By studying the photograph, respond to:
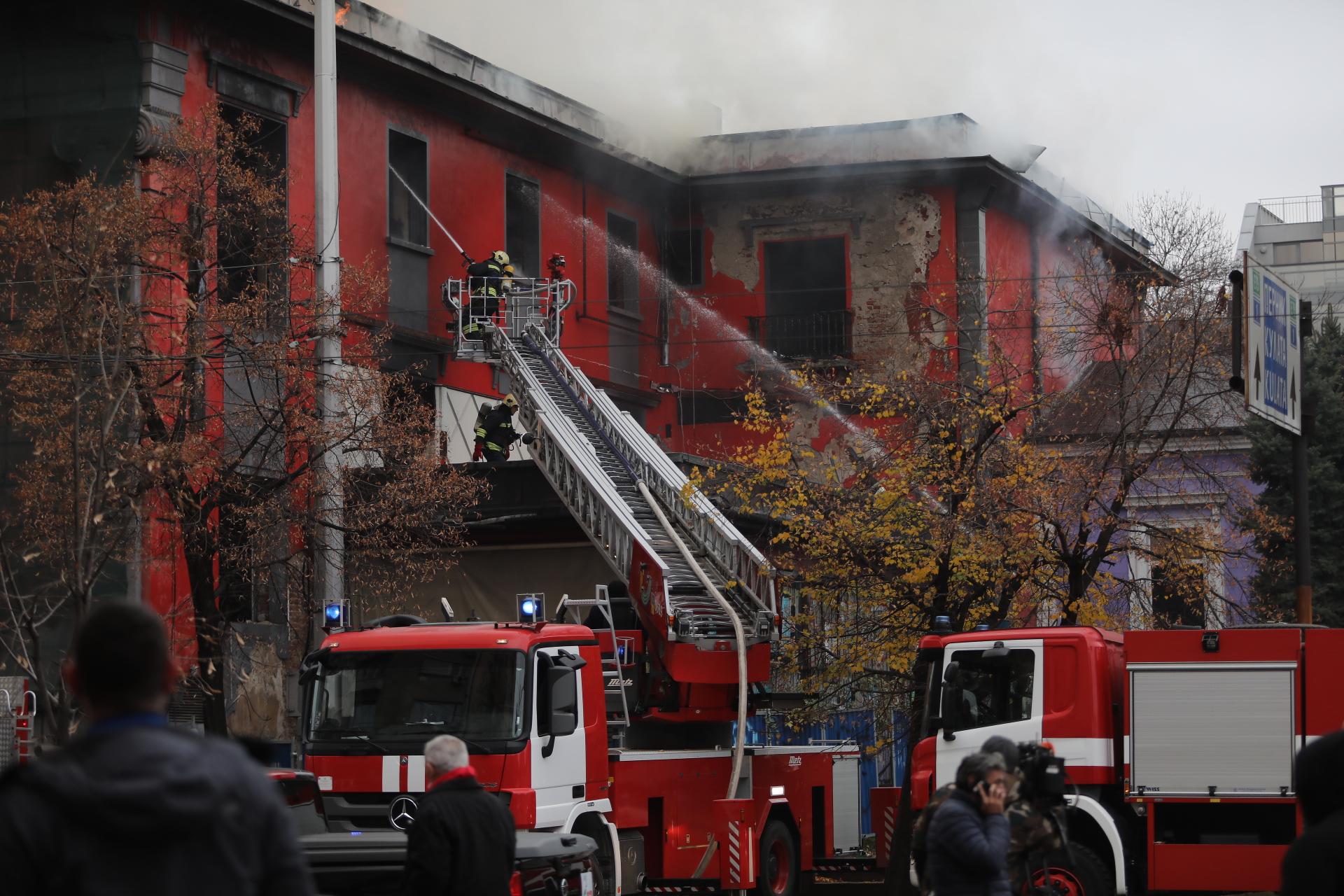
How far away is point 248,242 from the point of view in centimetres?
1997

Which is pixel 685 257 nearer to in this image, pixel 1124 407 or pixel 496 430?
pixel 496 430

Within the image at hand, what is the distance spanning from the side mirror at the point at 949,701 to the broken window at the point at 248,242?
8492 millimetres

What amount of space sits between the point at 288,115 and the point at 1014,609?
13.6m

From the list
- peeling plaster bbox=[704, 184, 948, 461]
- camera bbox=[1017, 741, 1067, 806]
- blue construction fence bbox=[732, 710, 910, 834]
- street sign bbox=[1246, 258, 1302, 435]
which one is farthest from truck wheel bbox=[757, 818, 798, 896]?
peeling plaster bbox=[704, 184, 948, 461]

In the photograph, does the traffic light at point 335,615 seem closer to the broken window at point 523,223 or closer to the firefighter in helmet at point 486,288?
the firefighter in helmet at point 486,288

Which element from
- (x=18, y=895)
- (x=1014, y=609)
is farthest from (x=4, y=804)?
(x=1014, y=609)

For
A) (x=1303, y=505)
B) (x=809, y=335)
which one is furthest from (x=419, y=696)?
(x=809, y=335)

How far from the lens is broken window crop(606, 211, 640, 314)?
31203 mm

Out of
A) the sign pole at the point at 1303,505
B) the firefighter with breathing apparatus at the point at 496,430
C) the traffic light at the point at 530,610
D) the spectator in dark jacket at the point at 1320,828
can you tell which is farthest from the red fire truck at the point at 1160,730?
the firefighter with breathing apparatus at the point at 496,430

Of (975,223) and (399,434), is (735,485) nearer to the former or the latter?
(399,434)

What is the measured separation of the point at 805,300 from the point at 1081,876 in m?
21.5

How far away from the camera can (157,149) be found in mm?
19594

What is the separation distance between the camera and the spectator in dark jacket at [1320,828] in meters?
3.96

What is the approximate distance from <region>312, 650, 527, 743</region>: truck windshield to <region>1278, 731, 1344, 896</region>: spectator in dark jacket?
25.5 feet
